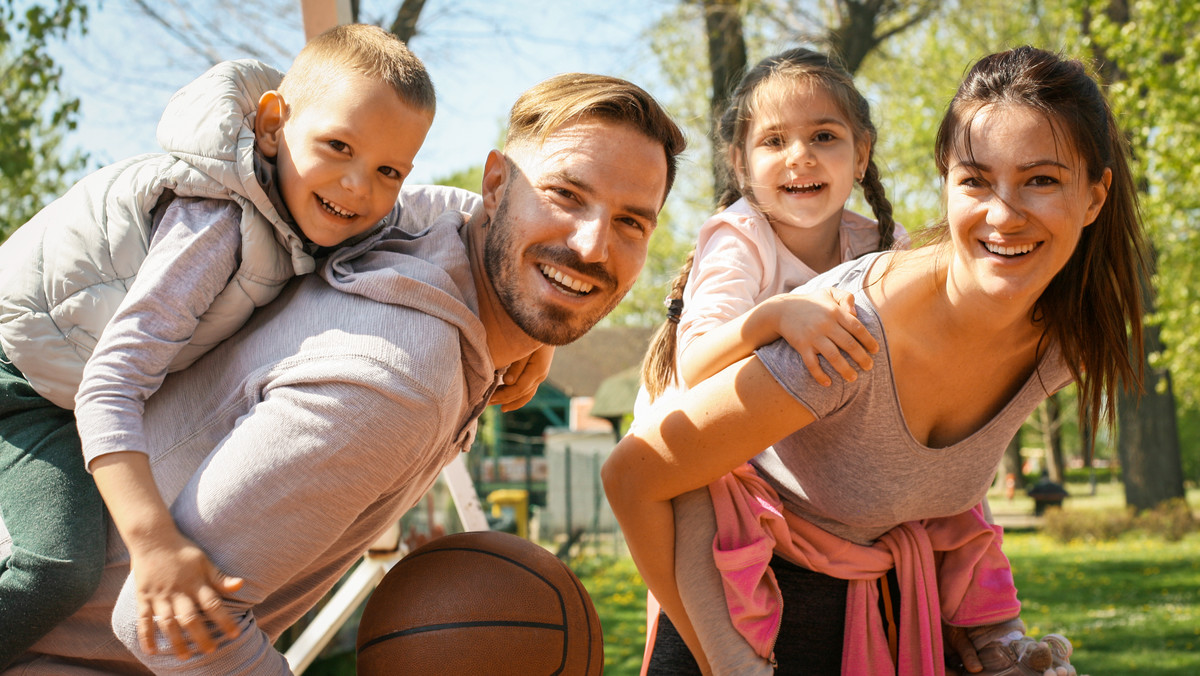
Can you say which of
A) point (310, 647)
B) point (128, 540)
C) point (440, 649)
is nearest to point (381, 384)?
point (128, 540)

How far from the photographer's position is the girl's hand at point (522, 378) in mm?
3541

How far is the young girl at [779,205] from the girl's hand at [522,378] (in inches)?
15.1

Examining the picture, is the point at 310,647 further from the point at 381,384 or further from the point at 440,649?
the point at 381,384

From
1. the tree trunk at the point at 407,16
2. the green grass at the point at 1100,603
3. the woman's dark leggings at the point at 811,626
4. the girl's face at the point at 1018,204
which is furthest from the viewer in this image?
the tree trunk at the point at 407,16

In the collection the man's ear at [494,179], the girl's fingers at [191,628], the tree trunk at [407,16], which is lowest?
the girl's fingers at [191,628]

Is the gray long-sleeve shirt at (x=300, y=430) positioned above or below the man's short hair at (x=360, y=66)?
below

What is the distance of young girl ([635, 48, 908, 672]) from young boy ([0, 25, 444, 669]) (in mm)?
1218

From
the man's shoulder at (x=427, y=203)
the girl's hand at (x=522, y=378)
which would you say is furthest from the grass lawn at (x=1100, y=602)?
the man's shoulder at (x=427, y=203)

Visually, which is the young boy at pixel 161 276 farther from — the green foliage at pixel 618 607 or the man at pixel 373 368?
the green foliage at pixel 618 607

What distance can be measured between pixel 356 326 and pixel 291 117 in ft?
2.38

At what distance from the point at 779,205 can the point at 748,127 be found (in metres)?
0.42

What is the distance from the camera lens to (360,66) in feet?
8.89

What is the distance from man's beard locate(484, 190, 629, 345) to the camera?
2.79 m

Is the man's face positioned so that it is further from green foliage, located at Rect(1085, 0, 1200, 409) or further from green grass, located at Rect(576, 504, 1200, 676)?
green foliage, located at Rect(1085, 0, 1200, 409)
